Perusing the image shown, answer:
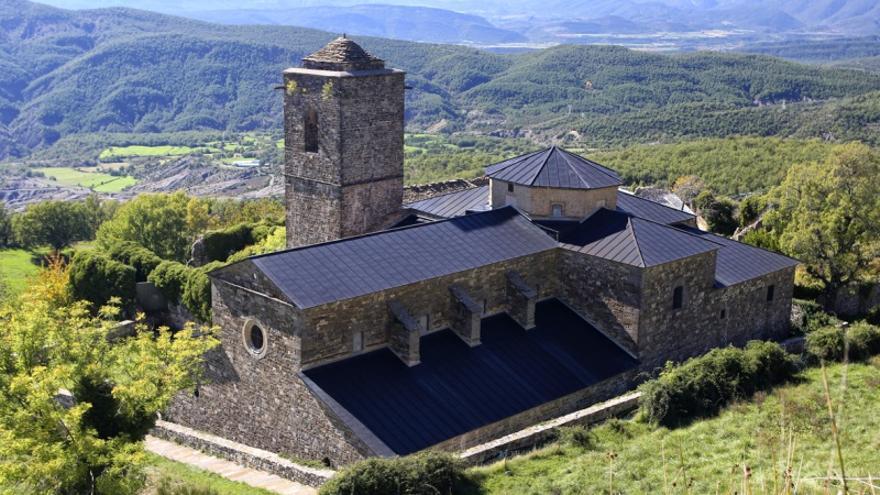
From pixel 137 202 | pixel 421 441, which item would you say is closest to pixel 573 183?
pixel 421 441

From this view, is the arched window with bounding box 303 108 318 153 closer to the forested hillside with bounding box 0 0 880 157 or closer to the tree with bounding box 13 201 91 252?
the tree with bounding box 13 201 91 252

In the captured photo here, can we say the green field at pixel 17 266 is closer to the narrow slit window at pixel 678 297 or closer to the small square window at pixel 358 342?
the small square window at pixel 358 342

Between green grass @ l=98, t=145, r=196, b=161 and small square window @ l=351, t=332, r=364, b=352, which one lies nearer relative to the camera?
small square window @ l=351, t=332, r=364, b=352

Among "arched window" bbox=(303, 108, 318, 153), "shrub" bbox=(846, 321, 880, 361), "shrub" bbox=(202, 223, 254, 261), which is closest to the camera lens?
"shrub" bbox=(846, 321, 880, 361)

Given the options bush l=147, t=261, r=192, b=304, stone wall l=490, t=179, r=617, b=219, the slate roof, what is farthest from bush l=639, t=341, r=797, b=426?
bush l=147, t=261, r=192, b=304

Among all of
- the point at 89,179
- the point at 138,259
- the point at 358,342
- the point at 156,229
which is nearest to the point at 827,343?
the point at 358,342

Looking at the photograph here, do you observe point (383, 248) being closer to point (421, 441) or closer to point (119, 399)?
point (421, 441)

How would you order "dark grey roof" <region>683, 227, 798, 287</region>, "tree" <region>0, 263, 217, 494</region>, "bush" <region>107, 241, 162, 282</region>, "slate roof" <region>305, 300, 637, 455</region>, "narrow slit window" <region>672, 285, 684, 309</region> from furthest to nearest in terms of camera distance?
"bush" <region>107, 241, 162, 282</region> → "dark grey roof" <region>683, 227, 798, 287</region> → "narrow slit window" <region>672, 285, 684, 309</region> → "slate roof" <region>305, 300, 637, 455</region> → "tree" <region>0, 263, 217, 494</region>

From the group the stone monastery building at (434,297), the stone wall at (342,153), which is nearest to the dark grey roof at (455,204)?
the stone monastery building at (434,297)
